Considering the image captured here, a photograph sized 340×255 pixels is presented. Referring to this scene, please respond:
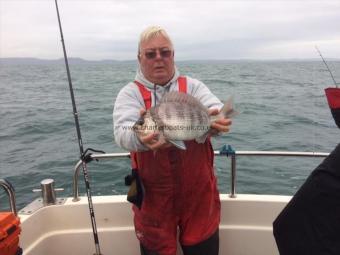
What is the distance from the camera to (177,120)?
8.18 ft

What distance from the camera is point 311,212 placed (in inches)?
48.4

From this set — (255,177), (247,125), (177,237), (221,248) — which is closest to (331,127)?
(247,125)

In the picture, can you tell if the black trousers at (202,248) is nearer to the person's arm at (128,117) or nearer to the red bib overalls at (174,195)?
the red bib overalls at (174,195)

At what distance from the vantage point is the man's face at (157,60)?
8.76 feet

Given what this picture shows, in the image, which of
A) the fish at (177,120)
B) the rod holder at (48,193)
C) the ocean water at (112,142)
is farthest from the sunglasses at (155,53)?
the rod holder at (48,193)

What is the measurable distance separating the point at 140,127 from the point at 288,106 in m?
16.4

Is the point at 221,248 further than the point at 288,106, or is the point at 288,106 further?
the point at 288,106

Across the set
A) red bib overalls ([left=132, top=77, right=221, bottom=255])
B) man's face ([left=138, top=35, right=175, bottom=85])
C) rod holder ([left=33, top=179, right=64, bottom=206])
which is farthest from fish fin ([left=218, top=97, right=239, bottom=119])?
rod holder ([left=33, top=179, right=64, bottom=206])

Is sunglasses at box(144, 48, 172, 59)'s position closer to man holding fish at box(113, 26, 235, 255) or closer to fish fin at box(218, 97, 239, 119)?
man holding fish at box(113, 26, 235, 255)

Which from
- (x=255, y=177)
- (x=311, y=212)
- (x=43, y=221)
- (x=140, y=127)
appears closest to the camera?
(x=311, y=212)

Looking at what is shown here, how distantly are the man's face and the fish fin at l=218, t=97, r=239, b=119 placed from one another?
517 mm

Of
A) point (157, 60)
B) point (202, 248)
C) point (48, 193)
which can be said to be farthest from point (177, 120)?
point (48, 193)

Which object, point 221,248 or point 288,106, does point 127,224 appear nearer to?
point 221,248

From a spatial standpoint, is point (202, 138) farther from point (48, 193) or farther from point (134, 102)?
point (48, 193)
